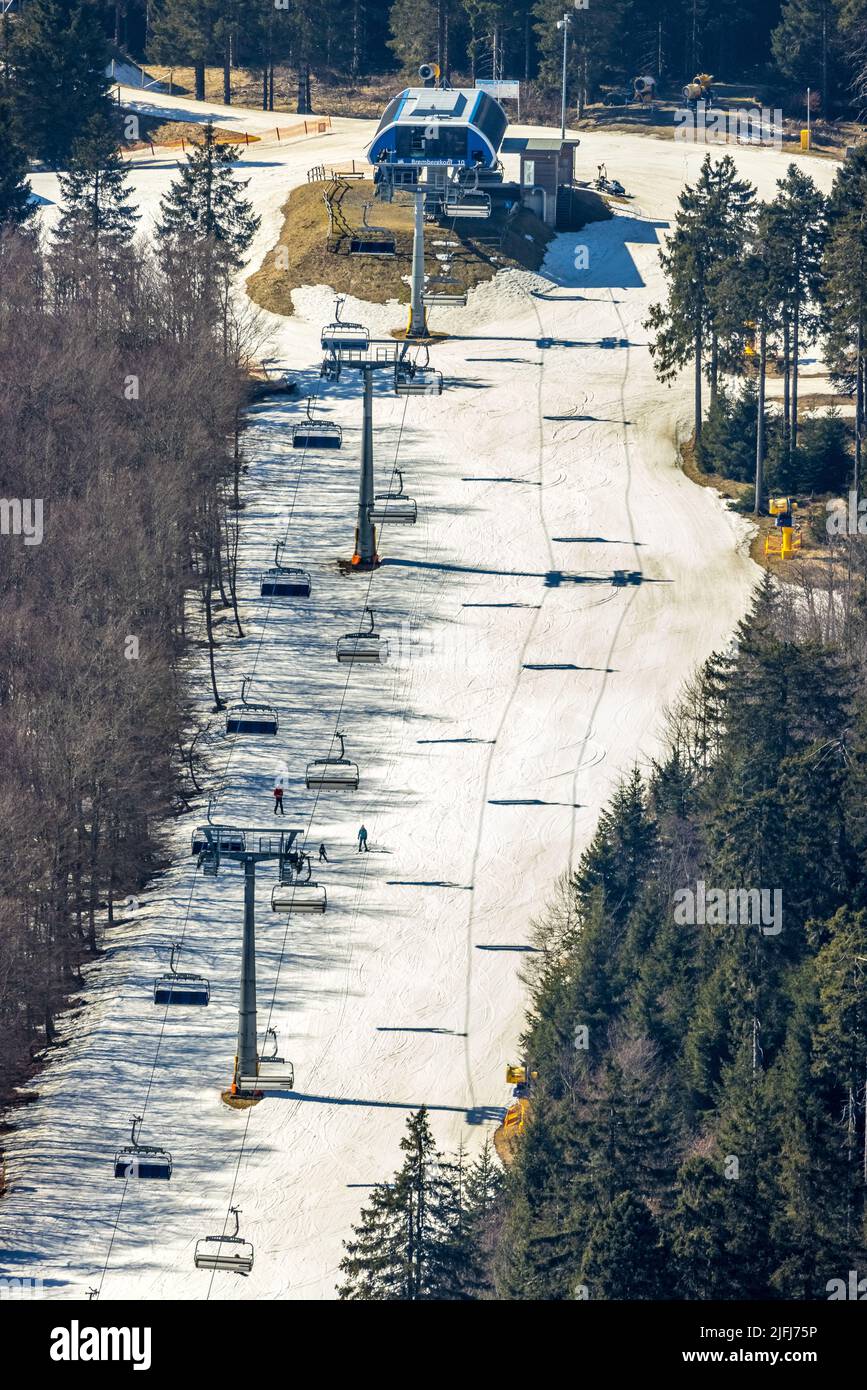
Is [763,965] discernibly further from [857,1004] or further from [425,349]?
[425,349]

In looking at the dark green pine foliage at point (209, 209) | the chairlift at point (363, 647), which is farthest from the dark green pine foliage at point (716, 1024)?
the dark green pine foliage at point (209, 209)

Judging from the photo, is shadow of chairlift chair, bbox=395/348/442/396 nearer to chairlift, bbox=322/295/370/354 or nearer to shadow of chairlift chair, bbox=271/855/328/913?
chairlift, bbox=322/295/370/354

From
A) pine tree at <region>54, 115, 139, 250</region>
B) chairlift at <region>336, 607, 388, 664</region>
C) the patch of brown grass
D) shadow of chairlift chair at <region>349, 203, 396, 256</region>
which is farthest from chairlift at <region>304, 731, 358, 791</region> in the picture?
pine tree at <region>54, 115, 139, 250</region>

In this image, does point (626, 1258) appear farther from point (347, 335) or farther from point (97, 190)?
point (97, 190)

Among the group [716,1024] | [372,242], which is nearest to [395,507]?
[372,242]
